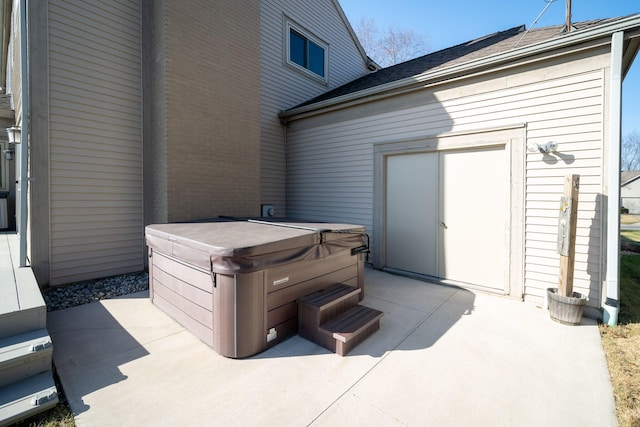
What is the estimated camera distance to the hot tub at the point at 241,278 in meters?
2.59

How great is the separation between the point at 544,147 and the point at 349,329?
3.51 m

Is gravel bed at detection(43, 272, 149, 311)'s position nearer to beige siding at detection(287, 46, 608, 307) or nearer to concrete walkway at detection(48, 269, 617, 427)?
concrete walkway at detection(48, 269, 617, 427)

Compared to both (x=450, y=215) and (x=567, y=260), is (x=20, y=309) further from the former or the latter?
(x=567, y=260)

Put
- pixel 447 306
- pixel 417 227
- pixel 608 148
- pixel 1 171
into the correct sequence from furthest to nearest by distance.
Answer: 1. pixel 1 171
2. pixel 417 227
3. pixel 447 306
4. pixel 608 148

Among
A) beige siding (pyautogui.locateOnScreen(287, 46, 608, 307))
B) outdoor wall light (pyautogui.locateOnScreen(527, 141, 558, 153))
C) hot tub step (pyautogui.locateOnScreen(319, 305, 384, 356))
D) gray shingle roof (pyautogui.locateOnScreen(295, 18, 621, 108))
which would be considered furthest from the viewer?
gray shingle roof (pyautogui.locateOnScreen(295, 18, 621, 108))

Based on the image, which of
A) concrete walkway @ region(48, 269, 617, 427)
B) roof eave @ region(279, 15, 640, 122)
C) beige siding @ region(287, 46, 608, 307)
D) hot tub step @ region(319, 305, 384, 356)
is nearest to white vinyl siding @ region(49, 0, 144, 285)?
concrete walkway @ region(48, 269, 617, 427)

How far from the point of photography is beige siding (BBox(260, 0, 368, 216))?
6.92 meters

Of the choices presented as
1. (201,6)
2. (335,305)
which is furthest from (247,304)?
(201,6)

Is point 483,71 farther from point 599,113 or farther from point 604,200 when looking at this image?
point 604,200

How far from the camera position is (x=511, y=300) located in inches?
A: 167

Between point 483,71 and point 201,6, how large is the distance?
5.00 metres

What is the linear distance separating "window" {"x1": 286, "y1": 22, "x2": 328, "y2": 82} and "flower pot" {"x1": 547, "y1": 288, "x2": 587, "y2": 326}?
7.17 metres

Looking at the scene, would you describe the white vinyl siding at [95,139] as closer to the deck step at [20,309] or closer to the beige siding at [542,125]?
the deck step at [20,309]

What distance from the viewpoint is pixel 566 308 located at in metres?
3.43
